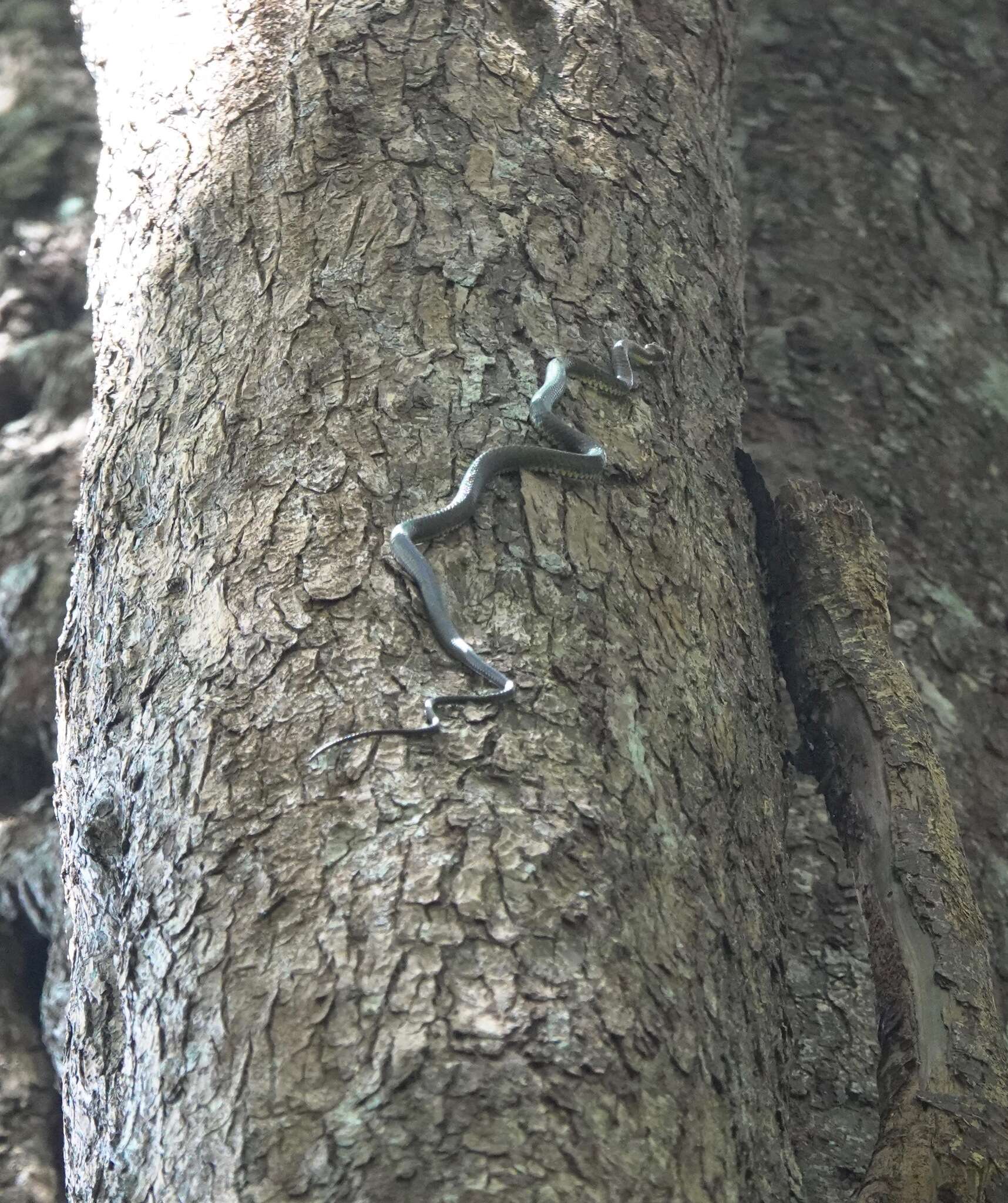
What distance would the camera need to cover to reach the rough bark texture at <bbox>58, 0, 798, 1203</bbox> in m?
2.02

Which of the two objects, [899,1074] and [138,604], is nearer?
[899,1074]

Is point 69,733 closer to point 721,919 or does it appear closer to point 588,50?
point 721,919

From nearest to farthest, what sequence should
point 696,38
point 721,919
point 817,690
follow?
1. point 721,919
2. point 817,690
3. point 696,38

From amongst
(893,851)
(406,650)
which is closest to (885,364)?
(893,851)

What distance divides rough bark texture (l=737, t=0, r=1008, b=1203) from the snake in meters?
1.15

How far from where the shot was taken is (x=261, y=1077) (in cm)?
200

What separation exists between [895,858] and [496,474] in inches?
42.0

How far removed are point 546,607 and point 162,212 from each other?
4.89ft

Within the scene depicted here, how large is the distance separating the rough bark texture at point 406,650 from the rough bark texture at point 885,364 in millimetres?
733

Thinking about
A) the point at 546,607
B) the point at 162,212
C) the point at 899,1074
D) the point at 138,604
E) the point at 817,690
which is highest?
the point at 162,212

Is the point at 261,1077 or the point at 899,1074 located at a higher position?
Result: the point at 261,1077

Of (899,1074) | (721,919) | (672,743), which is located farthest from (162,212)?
(899,1074)

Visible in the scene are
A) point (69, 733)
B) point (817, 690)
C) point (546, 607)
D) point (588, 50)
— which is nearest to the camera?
point (546, 607)

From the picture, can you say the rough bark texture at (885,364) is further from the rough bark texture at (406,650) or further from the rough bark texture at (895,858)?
the rough bark texture at (406,650)
